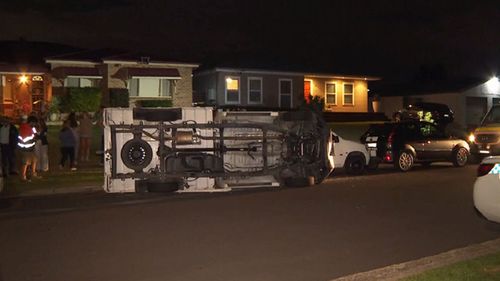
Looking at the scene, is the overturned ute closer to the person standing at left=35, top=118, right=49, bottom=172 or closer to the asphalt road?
the asphalt road

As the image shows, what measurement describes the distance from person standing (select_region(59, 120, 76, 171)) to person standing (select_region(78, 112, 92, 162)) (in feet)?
→ 4.07

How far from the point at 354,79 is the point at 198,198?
2577 cm

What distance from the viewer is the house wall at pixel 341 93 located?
120 feet

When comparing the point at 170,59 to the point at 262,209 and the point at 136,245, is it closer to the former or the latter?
the point at 262,209

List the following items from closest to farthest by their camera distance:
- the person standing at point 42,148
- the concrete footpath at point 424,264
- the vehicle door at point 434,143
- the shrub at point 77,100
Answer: the concrete footpath at point 424,264
the person standing at point 42,148
the vehicle door at point 434,143
the shrub at point 77,100

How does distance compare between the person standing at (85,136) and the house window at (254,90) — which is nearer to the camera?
the person standing at (85,136)

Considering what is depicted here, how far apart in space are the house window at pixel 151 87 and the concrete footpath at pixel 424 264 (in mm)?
24787

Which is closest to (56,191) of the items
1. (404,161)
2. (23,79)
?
(404,161)

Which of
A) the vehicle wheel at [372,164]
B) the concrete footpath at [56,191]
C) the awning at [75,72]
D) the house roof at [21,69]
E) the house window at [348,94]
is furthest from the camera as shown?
the house window at [348,94]

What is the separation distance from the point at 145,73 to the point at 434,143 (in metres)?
15.6

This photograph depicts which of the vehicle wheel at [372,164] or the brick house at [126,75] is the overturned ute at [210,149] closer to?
the vehicle wheel at [372,164]

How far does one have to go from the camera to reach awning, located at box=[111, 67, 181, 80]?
30234 millimetres

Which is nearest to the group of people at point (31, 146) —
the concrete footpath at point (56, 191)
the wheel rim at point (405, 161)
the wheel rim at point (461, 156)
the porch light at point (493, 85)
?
the concrete footpath at point (56, 191)

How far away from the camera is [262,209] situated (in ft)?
39.1
